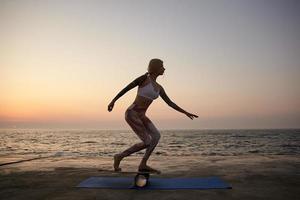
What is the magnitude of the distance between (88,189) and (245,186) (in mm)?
2662

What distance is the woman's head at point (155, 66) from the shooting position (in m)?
5.42

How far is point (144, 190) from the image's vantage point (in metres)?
4.45

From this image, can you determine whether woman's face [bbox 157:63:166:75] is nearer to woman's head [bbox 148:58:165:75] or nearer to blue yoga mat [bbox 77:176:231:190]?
woman's head [bbox 148:58:165:75]

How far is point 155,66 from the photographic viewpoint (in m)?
5.42

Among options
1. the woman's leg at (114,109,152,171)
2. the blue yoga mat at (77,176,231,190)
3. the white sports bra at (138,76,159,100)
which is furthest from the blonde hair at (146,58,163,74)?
the blue yoga mat at (77,176,231,190)

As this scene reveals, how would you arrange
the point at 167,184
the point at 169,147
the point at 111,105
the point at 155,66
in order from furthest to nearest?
the point at 169,147 < the point at 155,66 < the point at 111,105 < the point at 167,184

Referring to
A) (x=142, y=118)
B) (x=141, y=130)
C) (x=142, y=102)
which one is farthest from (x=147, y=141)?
(x=142, y=102)

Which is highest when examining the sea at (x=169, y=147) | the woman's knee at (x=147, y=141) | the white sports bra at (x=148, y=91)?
the white sports bra at (x=148, y=91)

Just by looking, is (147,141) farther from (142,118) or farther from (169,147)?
(169,147)

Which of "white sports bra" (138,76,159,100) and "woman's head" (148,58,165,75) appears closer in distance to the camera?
"white sports bra" (138,76,159,100)

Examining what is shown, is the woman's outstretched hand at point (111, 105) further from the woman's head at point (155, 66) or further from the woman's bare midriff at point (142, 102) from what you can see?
the woman's head at point (155, 66)

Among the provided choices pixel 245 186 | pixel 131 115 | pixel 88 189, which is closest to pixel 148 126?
pixel 131 115

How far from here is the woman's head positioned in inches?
213

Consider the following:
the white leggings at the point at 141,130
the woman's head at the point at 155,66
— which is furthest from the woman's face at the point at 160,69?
the white leggings at the point at 141,130
